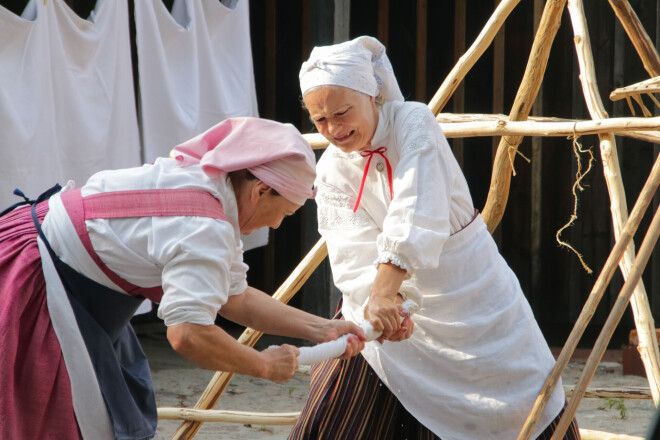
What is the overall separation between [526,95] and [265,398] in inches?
87.7

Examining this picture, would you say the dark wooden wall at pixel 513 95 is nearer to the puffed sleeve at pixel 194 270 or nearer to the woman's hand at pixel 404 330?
the woman's hand at pixel 404 330

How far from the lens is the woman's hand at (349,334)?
2.04 meters

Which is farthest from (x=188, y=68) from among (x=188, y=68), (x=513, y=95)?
(x=513, y=95)

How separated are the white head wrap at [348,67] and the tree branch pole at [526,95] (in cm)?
101

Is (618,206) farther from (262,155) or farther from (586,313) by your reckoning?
(262,155)

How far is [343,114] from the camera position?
7.02 ft

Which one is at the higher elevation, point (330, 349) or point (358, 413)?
point (330, 349)

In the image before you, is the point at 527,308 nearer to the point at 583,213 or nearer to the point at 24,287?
the point at 24,287

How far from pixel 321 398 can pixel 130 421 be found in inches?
27.0

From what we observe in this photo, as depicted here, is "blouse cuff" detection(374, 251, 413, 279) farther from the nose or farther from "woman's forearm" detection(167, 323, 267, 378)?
"woman's forearm" detection(167, 323, 267, 378)

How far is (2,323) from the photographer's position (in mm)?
1691

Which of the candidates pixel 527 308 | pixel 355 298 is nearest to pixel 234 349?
pixel 355 298

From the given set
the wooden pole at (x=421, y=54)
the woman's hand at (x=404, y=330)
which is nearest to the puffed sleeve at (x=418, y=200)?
the woman's hand at (x=404, y=330)

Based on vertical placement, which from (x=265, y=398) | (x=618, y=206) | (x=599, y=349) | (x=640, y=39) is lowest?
(x=265, y=398)
